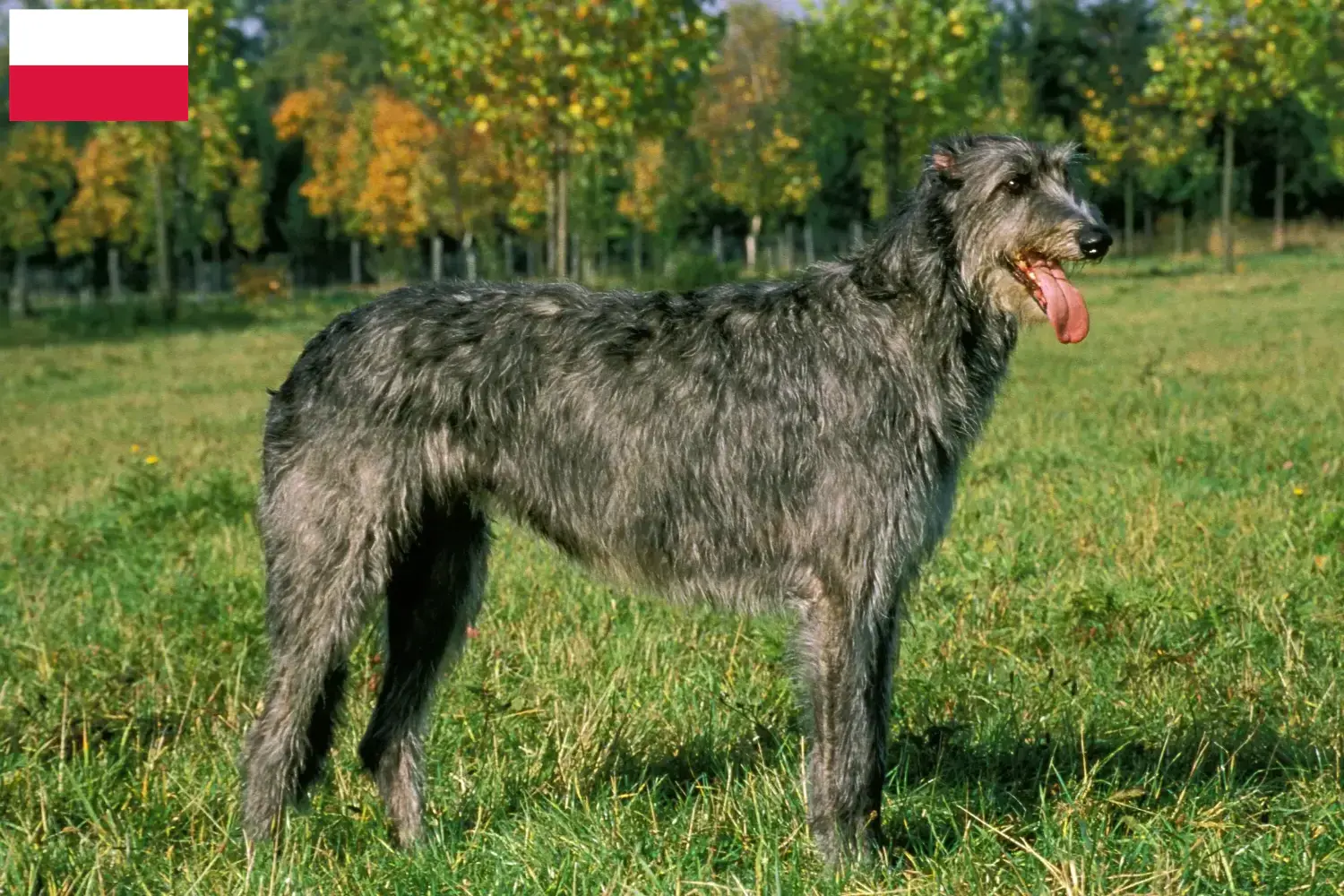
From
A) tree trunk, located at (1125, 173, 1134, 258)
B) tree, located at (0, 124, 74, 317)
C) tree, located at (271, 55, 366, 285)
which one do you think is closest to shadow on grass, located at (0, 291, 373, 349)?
tree, located at (0, 124, 74, 317)

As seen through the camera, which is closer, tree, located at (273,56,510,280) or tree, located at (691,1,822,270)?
tree, located at (273,56,510,280)

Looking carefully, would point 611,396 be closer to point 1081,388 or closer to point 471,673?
point 471,673

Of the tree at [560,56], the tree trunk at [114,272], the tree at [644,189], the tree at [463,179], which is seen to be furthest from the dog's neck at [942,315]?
the tree trunk at [114,272]

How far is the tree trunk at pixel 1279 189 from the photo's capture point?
62.5 m

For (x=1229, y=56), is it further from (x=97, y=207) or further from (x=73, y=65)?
(x=97, y=207)

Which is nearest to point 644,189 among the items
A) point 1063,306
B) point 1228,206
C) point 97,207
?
point 97,207

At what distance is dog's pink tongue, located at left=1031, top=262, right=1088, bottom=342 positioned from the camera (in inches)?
153

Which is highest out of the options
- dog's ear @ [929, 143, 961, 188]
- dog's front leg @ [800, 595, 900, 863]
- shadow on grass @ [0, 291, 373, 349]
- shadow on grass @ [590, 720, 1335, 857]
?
dog's ear @ [929, 143, 961, 188]

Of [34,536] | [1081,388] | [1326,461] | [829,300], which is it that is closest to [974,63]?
[1081,388]

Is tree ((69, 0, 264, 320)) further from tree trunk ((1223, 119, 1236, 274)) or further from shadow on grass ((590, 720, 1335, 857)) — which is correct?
tree trunk ((1223, 119, 1236, 274))

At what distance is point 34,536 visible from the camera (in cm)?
892

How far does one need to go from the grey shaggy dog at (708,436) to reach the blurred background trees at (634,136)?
54.5ft

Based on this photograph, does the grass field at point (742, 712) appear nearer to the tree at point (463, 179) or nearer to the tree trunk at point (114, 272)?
the tree at point (463, 179)

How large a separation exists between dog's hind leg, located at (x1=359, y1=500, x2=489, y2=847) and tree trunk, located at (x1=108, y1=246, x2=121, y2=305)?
5514 cm
